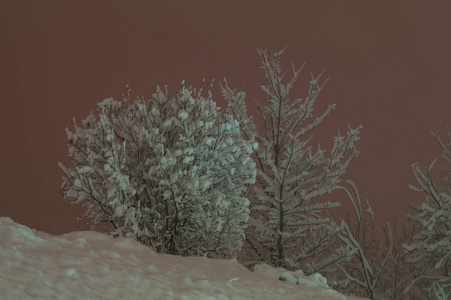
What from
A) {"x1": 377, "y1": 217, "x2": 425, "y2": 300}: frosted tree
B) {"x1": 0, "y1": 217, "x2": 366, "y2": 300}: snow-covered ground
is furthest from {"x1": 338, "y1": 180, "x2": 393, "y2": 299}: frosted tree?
{"x1": 0, "y1": 217, "x2": 366, "y2": 300}: snow-covered ground

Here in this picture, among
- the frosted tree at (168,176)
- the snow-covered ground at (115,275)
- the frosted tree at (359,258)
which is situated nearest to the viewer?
the snow-covered ground at (115,275)

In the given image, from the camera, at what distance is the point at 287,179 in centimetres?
1061

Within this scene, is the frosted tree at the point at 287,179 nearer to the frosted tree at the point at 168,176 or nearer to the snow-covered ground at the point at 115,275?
the frosted tree at the point at 168,176


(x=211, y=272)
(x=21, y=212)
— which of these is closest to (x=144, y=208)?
(x=211, y=272)

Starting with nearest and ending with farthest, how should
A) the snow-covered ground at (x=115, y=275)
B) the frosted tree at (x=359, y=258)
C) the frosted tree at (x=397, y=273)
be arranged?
the snow-covered ground at (x=115, y=275) → the frosted tree at (x=359, y=258) → the frosted tree at (x=397, y=273)

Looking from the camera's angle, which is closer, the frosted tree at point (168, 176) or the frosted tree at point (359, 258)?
the frosted tree at point (359, 258)

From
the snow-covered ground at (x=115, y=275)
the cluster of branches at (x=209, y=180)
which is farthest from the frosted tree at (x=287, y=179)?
the snow-covered ground at (x=115, y=275)

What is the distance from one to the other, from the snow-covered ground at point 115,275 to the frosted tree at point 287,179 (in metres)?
4.79

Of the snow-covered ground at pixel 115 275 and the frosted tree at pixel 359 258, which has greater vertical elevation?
the frosted tree at pixel 359 258

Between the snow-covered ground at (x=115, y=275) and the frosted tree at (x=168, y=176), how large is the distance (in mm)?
3720

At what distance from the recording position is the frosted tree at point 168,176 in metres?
9.51

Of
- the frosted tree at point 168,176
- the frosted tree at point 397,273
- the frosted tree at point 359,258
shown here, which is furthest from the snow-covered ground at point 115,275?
the frosted tree at point 397,273

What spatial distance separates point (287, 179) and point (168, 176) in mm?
2302

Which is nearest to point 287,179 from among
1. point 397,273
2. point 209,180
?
point 209,180
